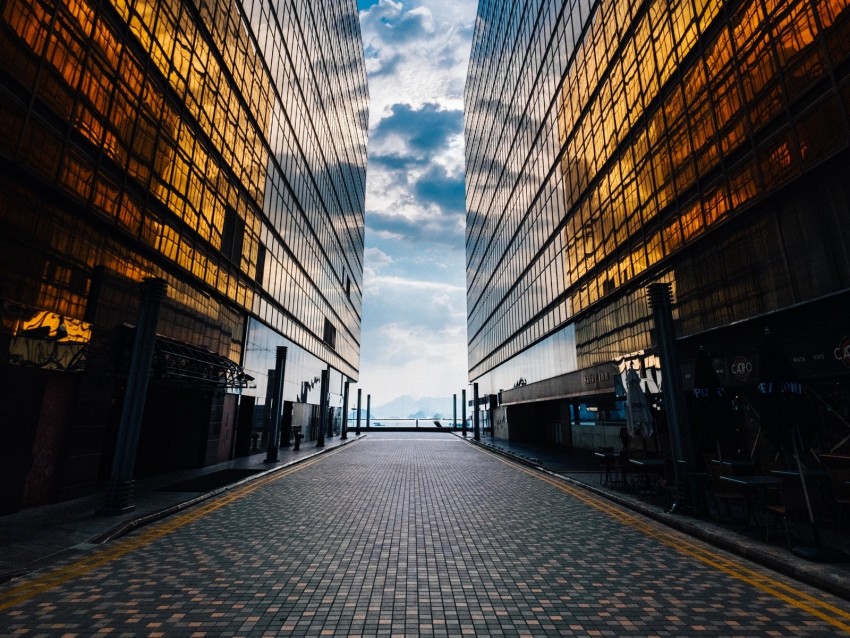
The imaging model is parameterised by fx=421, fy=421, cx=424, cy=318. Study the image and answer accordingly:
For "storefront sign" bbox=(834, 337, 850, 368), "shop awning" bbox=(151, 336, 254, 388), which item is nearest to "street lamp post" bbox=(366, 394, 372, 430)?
"shop awning" bbox=(151, 336, 254, 388)

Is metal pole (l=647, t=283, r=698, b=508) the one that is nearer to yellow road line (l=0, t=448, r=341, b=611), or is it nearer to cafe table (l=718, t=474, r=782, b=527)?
cafe table (l=718, t=474, r=782, b=527)

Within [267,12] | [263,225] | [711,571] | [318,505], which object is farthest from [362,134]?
[711,571]

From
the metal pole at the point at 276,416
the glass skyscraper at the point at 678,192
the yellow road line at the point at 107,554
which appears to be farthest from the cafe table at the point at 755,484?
the metal pole at the point at 276,416

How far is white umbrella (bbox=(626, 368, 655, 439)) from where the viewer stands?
1193 centimetres

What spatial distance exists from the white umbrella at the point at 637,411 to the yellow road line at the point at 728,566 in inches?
90.9

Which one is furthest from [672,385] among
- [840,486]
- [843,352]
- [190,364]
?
[190,364]

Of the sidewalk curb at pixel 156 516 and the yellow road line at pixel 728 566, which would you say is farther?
the sidewalk curb at pixel 156 516

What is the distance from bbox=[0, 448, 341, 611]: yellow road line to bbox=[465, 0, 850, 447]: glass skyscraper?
44.2 ft

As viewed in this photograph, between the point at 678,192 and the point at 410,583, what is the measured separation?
15.8 metres

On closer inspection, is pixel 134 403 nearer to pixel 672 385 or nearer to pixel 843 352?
pixel 672 385

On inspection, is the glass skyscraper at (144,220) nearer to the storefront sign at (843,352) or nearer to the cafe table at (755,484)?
the cafe table at (755,484)

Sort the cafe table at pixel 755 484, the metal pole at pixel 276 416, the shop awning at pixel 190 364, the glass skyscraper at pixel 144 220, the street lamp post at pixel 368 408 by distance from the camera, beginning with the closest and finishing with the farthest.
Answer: the cafe table at pixel 755 484 → the glass skyscraper at pixel 144 220 → the shop awning at pixel 190 364 → the metal pole at pixel 276 416 → the street lamp post at pixel 368 408

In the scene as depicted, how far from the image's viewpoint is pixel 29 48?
9508 mm

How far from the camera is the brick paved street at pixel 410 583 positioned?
4.41 metres
